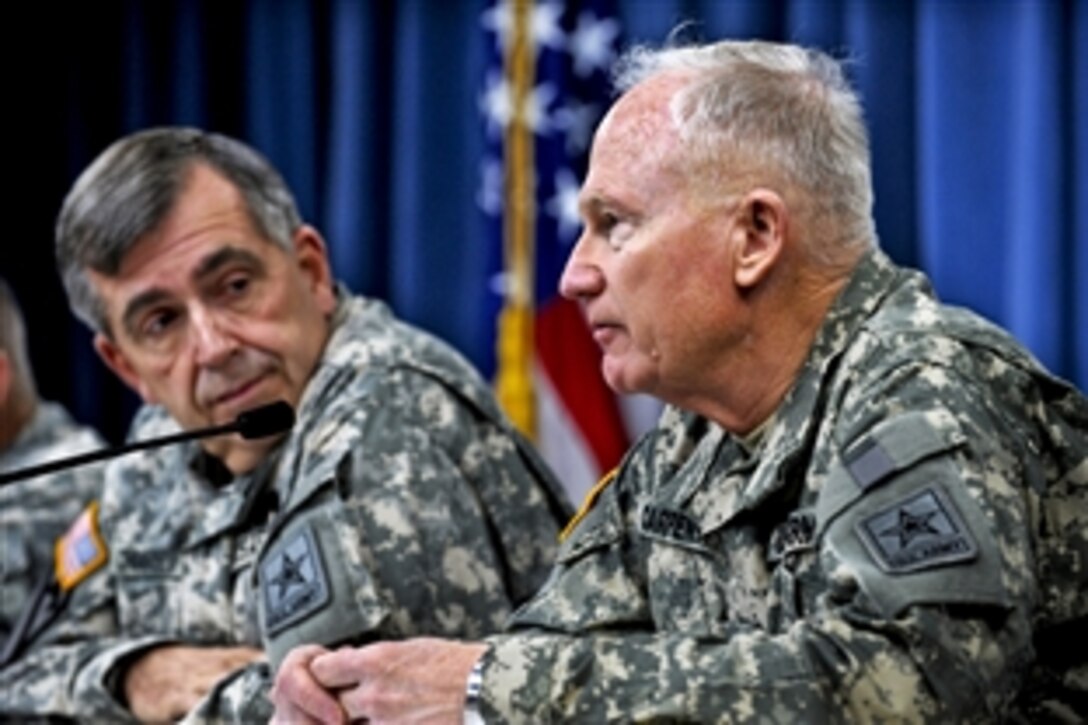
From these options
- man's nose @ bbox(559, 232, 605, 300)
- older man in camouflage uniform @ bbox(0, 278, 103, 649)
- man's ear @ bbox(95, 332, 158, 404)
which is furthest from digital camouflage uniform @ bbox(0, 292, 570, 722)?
man's nose @ bbox(559, 232, 605, 300)

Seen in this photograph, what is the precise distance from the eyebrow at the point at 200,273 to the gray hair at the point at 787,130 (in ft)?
3.31

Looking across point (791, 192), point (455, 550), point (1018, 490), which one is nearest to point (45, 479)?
point (455, 550)

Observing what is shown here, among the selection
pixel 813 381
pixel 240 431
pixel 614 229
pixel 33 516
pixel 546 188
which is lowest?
pixel 33 516

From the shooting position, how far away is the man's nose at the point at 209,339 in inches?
115

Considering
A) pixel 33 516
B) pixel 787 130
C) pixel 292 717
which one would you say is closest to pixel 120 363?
pixel 33 516

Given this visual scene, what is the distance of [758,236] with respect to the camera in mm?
2061

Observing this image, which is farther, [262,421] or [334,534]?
[334,534]

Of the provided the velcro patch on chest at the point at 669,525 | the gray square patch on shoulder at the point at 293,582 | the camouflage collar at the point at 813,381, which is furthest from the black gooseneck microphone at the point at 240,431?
the camouflage collar at the point at 813,381

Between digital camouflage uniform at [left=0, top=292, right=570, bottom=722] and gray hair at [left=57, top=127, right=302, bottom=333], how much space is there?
0.67 feet

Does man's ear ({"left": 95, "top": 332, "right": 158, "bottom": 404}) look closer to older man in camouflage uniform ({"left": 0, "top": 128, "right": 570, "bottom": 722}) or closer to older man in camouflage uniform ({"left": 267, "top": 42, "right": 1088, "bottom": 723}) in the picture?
older man in camouflage uniform ({"left": 0, "top": 128, "right": 570, "bottom": 722})

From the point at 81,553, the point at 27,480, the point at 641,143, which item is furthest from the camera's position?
the point at 27,480

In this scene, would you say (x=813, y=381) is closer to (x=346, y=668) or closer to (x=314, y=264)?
(x=346, y=668)

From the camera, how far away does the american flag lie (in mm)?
4613

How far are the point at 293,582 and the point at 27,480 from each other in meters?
1.09
